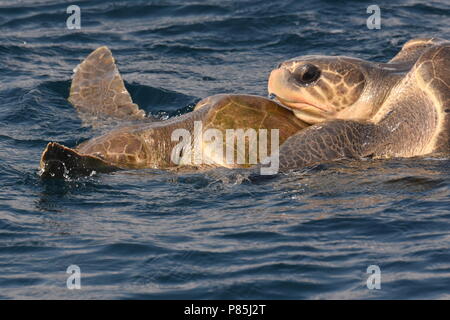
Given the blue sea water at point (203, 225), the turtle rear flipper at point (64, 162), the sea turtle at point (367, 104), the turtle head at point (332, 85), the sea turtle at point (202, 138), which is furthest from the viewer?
the turtle head at point (332, 85)

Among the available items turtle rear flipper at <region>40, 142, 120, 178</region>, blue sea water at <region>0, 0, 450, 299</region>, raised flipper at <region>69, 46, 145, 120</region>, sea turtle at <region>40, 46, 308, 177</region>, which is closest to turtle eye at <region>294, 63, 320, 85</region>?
sea turtle at <region>40, 46, 308, 177</region>

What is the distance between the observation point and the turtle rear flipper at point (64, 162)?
7.63 m

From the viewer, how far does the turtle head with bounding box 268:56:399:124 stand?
866cm

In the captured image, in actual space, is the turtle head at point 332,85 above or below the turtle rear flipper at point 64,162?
above

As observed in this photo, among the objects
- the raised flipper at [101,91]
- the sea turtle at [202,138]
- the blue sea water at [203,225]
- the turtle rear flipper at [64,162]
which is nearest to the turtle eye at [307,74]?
the sea turtle at [202,138]

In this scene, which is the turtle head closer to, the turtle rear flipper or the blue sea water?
the blue sea water

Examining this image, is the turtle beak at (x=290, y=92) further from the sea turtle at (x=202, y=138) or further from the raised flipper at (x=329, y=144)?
the raised flipper at (x=329, y=144)

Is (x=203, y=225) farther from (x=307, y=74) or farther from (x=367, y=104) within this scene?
(x=367, y=104)

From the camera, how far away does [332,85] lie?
8.69 meters

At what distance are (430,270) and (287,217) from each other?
1.42m

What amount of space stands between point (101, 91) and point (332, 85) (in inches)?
136

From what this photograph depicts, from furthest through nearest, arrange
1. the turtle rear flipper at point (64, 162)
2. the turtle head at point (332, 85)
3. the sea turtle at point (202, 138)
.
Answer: the turtle head at point (332, 85) → the sea turtle at point (202, 138) → the turtle rear flipper at point (64, 162)

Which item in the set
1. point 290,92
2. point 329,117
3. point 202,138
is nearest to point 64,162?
point 202,138
